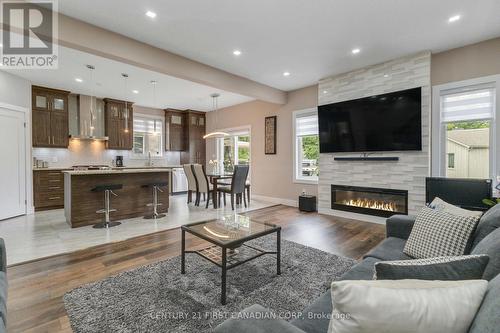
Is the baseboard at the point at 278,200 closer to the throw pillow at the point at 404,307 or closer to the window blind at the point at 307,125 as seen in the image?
the window blind at the point at 307,125

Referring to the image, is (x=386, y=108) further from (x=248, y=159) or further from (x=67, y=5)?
(x=67, y=5)

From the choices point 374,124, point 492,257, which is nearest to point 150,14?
point 492,257

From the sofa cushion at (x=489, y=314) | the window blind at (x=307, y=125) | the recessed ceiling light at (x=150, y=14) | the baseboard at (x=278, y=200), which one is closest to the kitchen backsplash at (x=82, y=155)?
the baseboard at (x=278, y=200)

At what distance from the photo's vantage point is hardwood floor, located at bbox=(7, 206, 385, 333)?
1.91 metres

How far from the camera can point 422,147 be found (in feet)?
13.2

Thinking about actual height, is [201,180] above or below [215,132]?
below

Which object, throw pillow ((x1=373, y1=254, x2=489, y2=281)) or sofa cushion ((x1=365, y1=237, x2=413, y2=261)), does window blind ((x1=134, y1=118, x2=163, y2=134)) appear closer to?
sofa cushion ((x1=365, y1=237, x2=413, y2=261))

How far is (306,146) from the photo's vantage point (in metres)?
6.04

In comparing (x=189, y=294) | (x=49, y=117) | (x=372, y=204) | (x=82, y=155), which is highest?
(x=49, y=117)

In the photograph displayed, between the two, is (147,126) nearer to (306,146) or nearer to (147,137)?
(147,137)

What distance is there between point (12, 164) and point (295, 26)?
19.9 feet

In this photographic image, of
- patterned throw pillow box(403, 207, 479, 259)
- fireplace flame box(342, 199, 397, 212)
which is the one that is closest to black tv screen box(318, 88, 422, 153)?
fireplace flame box(342, 199, 397, 212)

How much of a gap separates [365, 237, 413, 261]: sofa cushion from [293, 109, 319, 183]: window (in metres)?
3.67

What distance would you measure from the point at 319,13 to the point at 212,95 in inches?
158
